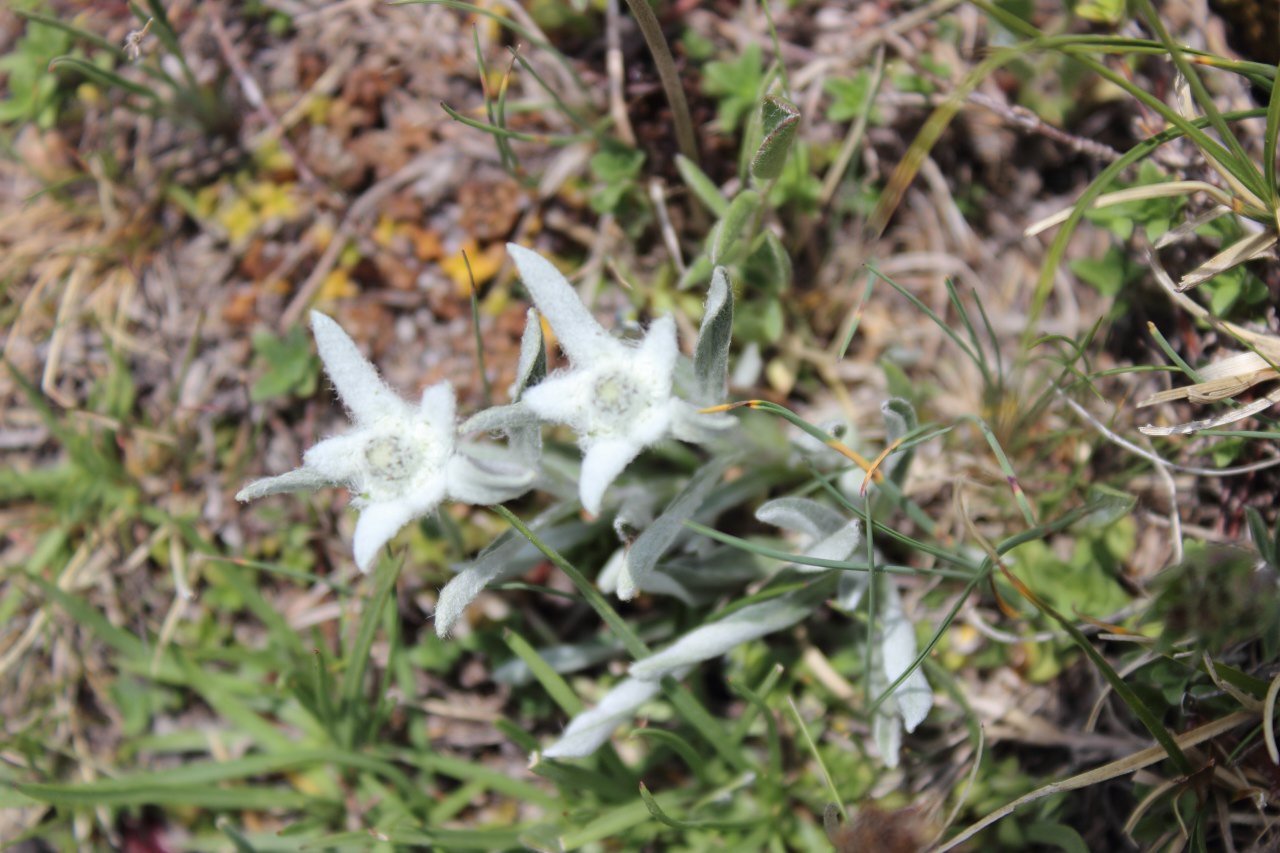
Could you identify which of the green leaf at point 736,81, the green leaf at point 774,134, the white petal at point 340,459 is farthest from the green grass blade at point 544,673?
the green leaf at point 736,81

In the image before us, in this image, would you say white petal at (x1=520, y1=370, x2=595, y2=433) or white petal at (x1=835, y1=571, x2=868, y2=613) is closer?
white petal at (x1=520, y1=370, x2=595, y2=433)

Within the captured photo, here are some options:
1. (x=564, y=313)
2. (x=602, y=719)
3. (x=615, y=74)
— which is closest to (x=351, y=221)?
(x=615, y=74)

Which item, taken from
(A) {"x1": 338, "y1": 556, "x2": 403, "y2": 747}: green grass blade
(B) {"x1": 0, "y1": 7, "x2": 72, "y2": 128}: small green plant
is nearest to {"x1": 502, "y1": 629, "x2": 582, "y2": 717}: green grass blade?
(A) {"x1": 338, "y1": 556, "x2": 403, "y2": 747}: green grass blade

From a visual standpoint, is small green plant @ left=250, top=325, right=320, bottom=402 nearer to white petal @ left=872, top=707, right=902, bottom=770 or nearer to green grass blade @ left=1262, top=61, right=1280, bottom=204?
white petal @ left=872, top=707, right=902, bottom=770

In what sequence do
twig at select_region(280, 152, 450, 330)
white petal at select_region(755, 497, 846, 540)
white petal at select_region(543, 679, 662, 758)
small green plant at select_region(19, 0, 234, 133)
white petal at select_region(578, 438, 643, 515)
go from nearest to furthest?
1. white petal at select_region(578, 438, 643, 515)
2. white petal at select_region(755, 497, 846, 540)
3. white petal at select_region(543, 679, 662, 758)
4. small green plant at select_region(19, 0, 234, 133)
5. twig at select_region(280, 152, 450, 330)

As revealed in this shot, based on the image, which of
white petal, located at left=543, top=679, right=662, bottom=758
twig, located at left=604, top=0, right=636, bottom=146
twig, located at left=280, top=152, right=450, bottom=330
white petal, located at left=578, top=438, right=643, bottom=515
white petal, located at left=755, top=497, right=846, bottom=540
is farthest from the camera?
twig, located at left=280, top=152, right=450, bottom=330

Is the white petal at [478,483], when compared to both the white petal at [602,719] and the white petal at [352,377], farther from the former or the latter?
the white petal at [602,719]
